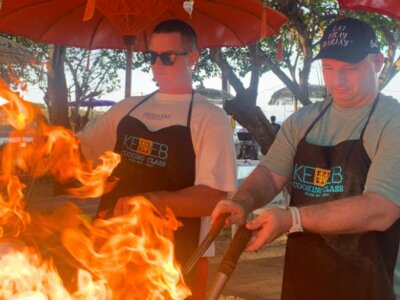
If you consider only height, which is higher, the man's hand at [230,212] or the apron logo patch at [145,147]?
the apron logo patch at [145,147]

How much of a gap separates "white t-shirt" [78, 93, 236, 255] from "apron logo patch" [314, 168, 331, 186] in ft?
2.07

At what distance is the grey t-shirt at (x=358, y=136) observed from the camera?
103 inches

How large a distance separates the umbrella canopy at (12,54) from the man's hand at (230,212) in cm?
968

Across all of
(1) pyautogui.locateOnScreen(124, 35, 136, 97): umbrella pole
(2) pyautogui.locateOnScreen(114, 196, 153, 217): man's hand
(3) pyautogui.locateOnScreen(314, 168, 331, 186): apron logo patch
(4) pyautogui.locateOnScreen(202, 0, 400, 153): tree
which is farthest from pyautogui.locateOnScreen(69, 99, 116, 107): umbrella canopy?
(3) pyautogui.locateOnScreen(314, 168, 331, 186): apron logo patch

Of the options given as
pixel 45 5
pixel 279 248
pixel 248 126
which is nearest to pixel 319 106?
pixel 45 5

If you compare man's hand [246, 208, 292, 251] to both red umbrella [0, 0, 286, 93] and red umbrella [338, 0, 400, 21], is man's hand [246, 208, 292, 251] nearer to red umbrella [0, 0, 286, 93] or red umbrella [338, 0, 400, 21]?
red umbrella [338, 0, 400, 21]

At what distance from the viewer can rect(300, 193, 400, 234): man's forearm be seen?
8.24 feet

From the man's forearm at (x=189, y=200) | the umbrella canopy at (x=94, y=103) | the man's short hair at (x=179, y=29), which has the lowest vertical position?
the umbrella canopy at (x=94, y=103)

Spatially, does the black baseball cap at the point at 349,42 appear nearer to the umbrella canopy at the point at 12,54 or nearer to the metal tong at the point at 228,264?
the metal tong at the point at 228,264

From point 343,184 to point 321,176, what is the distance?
119 mm

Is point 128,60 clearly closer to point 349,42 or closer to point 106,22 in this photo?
point 106,22

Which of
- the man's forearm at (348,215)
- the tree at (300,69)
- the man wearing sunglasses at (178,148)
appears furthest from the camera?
the tree at (300,69)

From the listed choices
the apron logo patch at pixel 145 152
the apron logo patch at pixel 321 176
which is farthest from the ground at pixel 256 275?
the apron logo patch at pixel 321 176

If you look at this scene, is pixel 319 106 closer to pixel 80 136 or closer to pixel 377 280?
pixel 377 280
